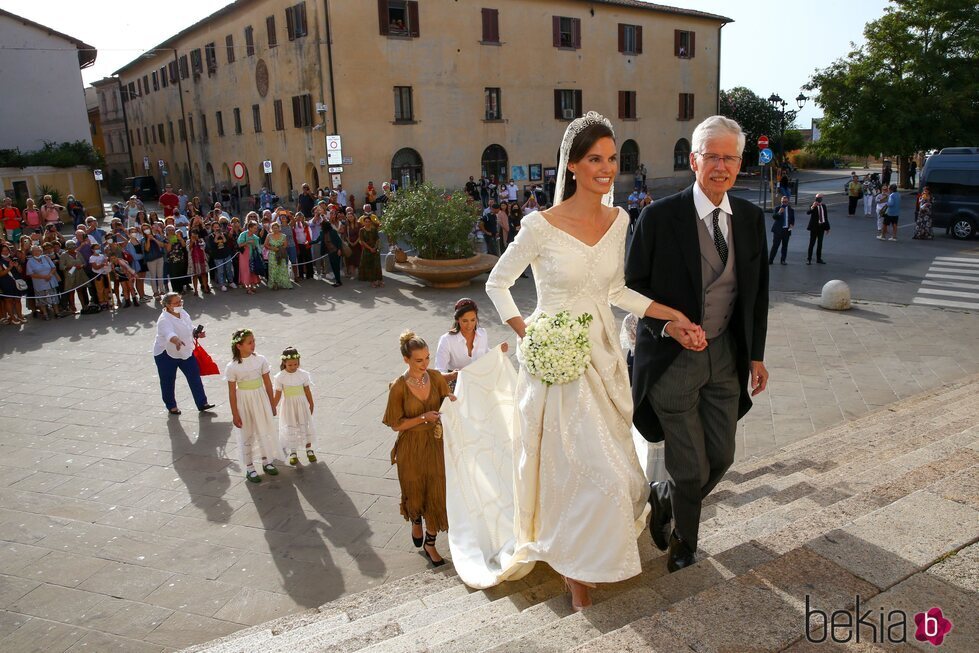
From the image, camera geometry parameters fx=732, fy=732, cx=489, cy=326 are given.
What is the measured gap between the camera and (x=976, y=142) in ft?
109

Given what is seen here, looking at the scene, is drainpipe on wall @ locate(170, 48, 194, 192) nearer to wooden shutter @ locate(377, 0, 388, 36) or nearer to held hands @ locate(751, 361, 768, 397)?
wooden shutter @ locate(377, 0, 388, 36)

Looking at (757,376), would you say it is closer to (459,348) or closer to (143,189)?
(459,348)

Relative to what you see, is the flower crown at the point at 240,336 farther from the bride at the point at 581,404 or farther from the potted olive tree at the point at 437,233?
the potted olive tree at the point at 437,233

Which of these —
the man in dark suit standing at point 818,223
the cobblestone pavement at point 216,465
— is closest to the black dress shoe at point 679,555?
the cobblestone pavement at point 216,465

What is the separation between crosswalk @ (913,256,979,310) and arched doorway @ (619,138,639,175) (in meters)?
21.5

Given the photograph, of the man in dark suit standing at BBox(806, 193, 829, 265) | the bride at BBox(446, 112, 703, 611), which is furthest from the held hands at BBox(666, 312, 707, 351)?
the man in dark suit standing at BBox(806, 193, 829, 265)

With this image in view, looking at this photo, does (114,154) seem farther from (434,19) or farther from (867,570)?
(867,570)

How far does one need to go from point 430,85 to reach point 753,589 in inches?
1178

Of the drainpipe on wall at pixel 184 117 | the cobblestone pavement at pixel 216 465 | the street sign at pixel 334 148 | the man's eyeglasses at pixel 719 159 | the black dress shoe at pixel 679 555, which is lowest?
the cobblestone pavement at pixel 216 465

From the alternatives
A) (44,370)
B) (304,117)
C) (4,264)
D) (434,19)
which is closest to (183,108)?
(304,117)

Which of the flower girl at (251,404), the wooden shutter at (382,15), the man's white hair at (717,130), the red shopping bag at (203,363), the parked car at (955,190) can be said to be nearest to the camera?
the man's white hair at (717,130)

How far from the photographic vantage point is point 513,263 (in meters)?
3.64

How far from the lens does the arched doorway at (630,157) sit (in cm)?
3806

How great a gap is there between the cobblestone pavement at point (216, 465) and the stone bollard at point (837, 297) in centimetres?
22
